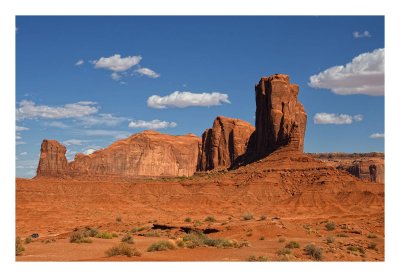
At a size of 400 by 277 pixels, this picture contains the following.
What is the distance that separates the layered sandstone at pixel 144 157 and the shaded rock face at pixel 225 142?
47.0 metres

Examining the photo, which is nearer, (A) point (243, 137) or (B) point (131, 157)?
(A) point (243, 137)

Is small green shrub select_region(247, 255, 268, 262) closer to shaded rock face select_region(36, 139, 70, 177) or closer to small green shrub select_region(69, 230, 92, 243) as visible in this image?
small green shrub select_region(69, 230, 92, 243)

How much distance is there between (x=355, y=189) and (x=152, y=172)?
113154mm

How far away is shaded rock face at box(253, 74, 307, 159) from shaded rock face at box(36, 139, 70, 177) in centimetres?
6632

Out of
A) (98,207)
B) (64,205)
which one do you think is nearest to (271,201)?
(98,207)

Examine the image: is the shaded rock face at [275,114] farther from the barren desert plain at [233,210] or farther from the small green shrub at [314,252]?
the small green shrub at [314,252]

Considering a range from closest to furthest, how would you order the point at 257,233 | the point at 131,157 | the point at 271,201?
the point at 257,233 < the point at 271,201 < the point at 131,157

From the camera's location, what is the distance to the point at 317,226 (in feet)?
128

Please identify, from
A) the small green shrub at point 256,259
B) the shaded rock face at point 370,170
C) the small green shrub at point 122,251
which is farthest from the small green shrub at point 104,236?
the shaded rock face at point 370,170

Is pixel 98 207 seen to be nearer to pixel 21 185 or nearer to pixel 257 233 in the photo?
pixel 21 185

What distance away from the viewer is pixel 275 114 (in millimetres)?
78312

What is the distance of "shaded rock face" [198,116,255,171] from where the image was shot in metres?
111

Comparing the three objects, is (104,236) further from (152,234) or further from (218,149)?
(218,149)

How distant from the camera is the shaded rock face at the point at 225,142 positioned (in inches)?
4387
